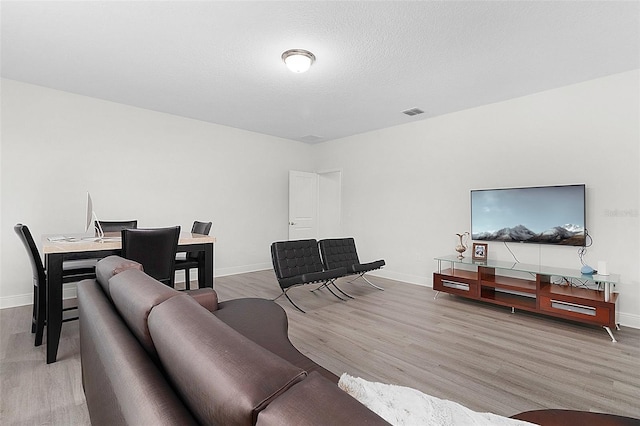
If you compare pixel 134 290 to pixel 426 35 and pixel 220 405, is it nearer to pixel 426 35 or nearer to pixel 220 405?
pixel 220 405

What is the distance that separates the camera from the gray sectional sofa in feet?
1.78

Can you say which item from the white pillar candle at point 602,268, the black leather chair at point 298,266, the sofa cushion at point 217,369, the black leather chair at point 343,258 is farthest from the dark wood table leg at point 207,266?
the white pillar candle at point 602,268

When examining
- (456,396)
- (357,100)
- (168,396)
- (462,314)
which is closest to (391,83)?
(357,100)

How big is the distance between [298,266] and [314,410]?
3.54 m

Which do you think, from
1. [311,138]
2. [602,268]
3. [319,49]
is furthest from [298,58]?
[602,268]

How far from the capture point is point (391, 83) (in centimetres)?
370

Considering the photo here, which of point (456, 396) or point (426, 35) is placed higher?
point (426, 35)

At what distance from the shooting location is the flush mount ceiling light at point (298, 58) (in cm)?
296

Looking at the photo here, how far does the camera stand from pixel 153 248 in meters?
2.65

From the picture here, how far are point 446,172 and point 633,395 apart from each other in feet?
10.9

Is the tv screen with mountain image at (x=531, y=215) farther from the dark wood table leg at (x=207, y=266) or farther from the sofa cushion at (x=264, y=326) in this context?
the dark wood table leg at (x=207, y=266)

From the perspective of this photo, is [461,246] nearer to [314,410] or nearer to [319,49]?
[319,49]

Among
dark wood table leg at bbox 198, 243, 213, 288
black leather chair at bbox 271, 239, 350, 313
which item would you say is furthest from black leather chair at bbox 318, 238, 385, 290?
dark wood table leg at bbox 198, 243, 213, 288

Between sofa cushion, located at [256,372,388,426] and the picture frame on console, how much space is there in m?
4.16
